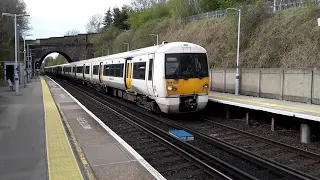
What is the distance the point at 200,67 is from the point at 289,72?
4468mm

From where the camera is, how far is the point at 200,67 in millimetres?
12984

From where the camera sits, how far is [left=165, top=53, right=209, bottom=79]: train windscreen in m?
12.4

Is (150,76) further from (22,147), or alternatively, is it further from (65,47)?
(65,47)

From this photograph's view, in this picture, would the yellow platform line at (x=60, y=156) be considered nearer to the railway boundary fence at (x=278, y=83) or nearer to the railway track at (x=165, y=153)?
the railway track at (x=165, y=153)

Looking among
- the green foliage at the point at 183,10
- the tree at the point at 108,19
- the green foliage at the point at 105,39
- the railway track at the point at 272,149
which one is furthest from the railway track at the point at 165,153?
the tree at the point at 108,19

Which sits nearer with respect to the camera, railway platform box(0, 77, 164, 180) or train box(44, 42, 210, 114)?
railway platform box(0, 77, 164, 180)

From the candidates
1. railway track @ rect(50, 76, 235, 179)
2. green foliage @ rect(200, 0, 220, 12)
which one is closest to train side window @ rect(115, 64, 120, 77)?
railway track @ rect(50, 76, 235, 179)

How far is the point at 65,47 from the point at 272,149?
80.5 m

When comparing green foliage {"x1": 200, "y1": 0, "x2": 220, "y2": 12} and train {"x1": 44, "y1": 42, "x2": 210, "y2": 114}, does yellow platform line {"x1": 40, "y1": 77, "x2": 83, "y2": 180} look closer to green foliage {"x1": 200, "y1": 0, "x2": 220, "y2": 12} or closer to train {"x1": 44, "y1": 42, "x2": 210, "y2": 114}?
train {"x1": 44, "y1": 42, "x2": 210, "y2": 114}

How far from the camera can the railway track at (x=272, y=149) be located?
7301 millimetres

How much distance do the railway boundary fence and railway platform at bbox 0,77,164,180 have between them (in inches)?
332

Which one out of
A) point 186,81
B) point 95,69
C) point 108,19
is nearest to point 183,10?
point 95,69

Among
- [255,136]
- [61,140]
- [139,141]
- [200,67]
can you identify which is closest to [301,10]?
[200,67]

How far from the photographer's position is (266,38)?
24.9 metres
